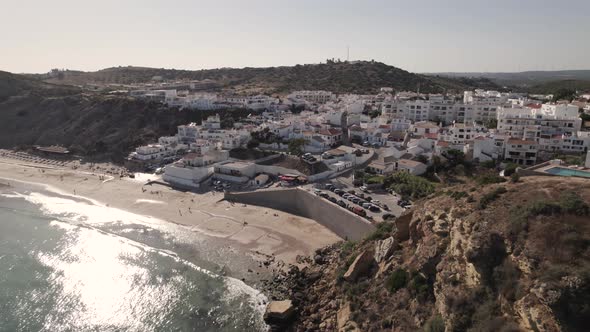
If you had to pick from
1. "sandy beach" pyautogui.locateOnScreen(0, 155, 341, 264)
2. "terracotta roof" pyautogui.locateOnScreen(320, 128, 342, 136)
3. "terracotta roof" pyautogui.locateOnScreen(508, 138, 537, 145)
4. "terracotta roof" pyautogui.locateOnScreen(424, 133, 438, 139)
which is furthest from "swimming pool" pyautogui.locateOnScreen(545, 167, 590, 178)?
"terracotta roof" pyautogui.locateOnScreen(320, 128, 342, 136)

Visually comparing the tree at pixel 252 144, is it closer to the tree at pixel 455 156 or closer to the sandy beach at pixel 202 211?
the sandy beach at pixel 202 211

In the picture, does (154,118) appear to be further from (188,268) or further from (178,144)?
(188,268)

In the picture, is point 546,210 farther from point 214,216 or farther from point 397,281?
point 214,216

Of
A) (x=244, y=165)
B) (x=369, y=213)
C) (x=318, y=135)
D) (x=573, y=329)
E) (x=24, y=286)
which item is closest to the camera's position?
(x=573, y=329)

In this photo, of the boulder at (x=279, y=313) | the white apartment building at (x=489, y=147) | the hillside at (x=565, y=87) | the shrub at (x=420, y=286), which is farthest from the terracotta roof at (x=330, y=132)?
the hillside at (x=565, y=87)

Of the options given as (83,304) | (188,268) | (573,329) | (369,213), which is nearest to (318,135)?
(369,213)

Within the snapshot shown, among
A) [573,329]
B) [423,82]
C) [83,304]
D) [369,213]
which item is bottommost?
[83,304]

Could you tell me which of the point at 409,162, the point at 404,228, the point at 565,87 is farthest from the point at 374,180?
the point at 565,87

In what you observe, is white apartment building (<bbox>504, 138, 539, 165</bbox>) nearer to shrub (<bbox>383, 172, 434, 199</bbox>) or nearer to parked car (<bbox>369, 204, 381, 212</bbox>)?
shrub (<bbox>383, 172, 434, 199</bbox>)
